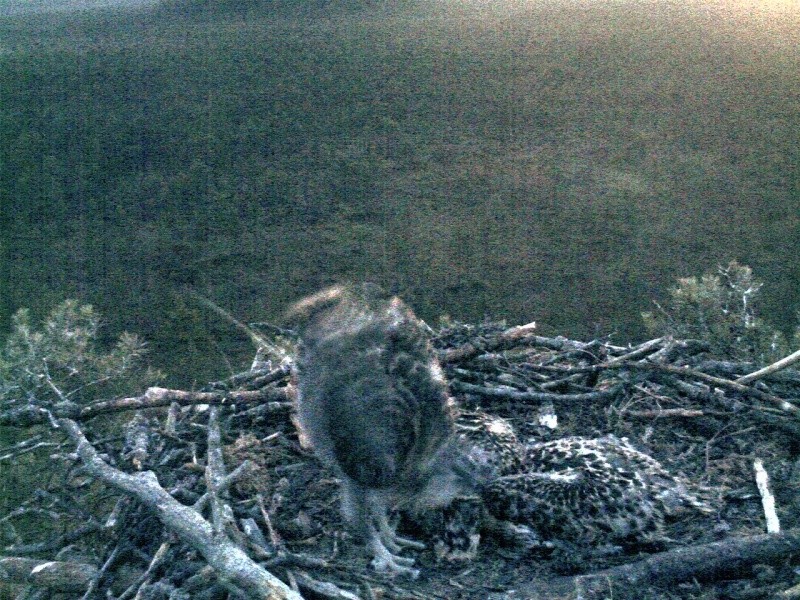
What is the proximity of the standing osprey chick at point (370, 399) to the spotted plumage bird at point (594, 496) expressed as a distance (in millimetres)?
432

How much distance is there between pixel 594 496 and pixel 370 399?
991 millimetres

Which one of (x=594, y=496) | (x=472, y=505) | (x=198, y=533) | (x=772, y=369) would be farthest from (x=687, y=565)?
(x=198, y=533)

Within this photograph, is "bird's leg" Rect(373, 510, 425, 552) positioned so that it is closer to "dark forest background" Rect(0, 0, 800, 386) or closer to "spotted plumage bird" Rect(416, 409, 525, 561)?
"spotted plumage bird" Rect(416, 409, 525, 561)

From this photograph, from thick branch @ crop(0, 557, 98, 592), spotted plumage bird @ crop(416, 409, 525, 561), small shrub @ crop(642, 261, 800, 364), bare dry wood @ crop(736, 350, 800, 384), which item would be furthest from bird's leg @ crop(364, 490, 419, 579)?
small shrub @ crop(642, 261, 800, 364)

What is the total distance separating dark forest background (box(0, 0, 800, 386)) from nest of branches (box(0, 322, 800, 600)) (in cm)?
432

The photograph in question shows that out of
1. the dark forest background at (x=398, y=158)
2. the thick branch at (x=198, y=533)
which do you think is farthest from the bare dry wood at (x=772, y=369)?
the dark forest background at (x=398, y=158)

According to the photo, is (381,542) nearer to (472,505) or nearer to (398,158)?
(472,505)

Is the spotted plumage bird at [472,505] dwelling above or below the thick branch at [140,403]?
below

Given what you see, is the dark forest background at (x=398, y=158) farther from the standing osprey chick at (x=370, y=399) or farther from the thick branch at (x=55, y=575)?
the standing osprey chick at (x=370, y=399)

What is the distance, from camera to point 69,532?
3369 mm

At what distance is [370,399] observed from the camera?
9.49 feet

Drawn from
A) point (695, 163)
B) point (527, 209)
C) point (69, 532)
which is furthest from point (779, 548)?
point (695, 163)

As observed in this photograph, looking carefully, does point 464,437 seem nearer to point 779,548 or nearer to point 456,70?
point 779,548

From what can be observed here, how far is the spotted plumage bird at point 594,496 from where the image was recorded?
3275 millimetres
